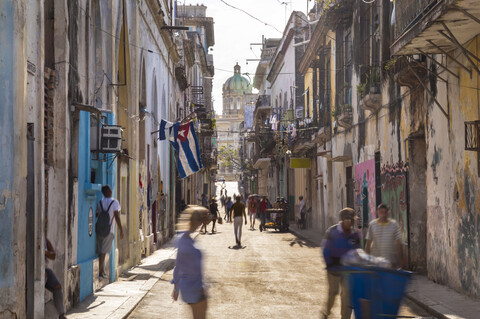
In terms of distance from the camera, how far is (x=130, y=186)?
17812mm

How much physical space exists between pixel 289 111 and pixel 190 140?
21.9m

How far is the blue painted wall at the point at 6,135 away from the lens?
25.5 ft

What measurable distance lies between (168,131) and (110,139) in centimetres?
967

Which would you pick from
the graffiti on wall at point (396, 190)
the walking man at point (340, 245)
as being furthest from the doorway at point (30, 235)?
the graffiti on wall at point (396, 190)

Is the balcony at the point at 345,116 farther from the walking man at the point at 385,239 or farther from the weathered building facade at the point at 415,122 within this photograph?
the walking man at the point at 385,239

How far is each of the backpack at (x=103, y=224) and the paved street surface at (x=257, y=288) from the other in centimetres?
134

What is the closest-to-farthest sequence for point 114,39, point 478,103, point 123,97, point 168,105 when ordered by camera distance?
point 478,103
point 114,39
point 123,97
point 168,105

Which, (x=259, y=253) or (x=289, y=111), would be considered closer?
(x=259, y=253)

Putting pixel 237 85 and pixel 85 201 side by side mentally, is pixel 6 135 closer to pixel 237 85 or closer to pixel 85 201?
pixel 85 201

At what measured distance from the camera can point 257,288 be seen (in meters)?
13.1

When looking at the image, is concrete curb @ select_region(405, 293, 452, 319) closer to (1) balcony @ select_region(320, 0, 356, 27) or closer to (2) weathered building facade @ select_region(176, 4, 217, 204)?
(1) balcony @ select_region(320, 0, 356, 27)

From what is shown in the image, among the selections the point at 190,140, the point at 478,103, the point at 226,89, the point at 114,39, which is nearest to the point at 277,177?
the point at 190,140

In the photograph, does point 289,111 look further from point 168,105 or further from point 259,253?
point 259,253

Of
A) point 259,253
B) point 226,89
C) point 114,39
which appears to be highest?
point 226,89
